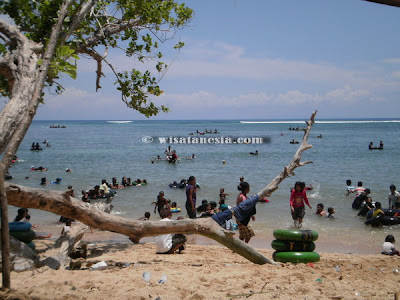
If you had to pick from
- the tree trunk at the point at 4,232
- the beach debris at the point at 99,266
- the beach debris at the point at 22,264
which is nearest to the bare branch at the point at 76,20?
the tree trunk at the point at 4,232

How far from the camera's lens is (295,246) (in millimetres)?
7621

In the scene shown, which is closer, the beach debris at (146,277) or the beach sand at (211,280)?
the beach sand at (211,280)

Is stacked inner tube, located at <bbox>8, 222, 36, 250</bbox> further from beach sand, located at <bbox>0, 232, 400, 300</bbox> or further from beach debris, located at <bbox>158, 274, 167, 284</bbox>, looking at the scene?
beach debris, located at <bbox>158, 274, 167, 284</bbox>

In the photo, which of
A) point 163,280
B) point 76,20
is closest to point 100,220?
point 163,280

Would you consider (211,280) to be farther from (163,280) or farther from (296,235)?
(296,235)

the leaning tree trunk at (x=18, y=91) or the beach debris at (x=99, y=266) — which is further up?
the leaning tree trunk at (x=18, y=91)

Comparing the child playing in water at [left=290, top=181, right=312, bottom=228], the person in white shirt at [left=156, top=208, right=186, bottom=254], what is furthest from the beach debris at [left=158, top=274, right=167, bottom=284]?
the child playing in water at [left=290, top=181, right=312, bottom=228]

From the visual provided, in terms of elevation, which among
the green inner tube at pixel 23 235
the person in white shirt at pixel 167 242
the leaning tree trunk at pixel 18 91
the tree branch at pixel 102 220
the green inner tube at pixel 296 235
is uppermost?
the leaning tree trunk at pixel 18 91

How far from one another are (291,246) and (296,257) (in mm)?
247

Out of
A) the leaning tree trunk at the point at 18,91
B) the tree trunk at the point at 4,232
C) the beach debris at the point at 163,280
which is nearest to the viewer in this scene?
the tree trunk at the point at 4,232

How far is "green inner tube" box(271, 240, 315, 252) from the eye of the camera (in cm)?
754

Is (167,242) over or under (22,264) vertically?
under

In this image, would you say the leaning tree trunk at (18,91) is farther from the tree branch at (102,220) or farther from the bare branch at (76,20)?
the tree branch at (102,220)

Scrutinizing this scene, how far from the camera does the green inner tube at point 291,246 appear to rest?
24.7 feet
